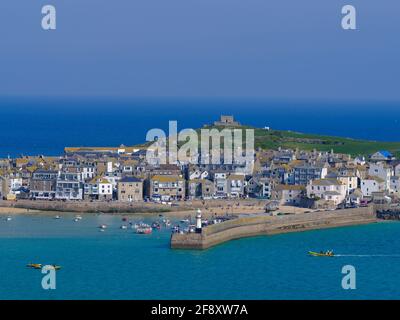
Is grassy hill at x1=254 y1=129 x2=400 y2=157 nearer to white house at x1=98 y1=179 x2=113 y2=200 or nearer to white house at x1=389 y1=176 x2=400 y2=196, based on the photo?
white house at x1=389 y1=176 x2=400 y2=196

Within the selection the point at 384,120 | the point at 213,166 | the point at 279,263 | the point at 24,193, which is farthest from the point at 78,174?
the point at 384,120

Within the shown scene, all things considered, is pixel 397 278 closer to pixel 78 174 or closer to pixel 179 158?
pixel 78 174

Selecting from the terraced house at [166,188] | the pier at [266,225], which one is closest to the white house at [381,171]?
the pier at [266,225]

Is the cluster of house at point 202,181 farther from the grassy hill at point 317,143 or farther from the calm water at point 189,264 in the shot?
the grassy hill at point 317,143

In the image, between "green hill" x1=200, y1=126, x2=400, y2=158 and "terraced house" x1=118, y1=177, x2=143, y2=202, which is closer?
"terraced house" x1=118, y1=177, x2=143, y2=202

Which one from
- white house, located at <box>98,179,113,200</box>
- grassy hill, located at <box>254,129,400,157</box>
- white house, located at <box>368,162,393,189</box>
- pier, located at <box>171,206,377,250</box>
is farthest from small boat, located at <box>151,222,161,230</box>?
grassy hill, located at <box>254,129,400,157</box>
